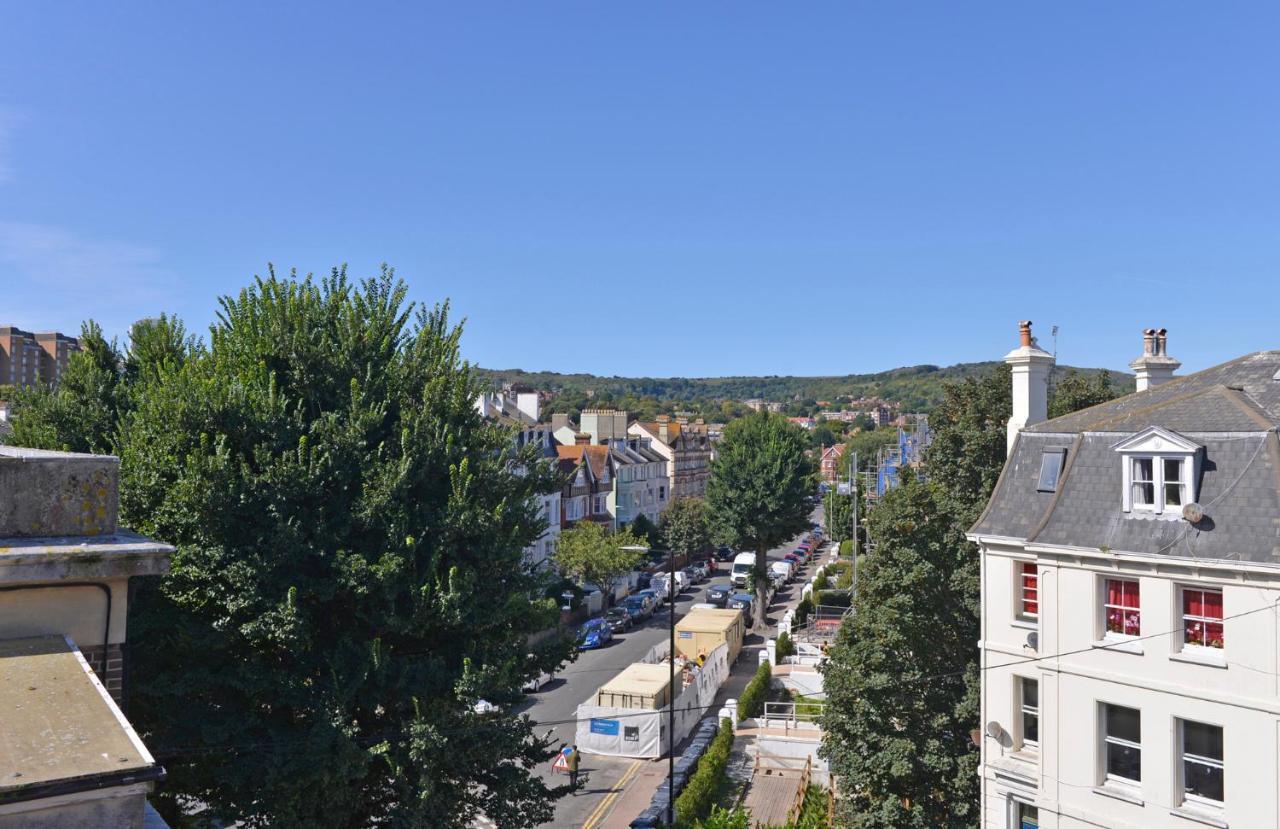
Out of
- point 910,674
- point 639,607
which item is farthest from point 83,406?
point 639,607

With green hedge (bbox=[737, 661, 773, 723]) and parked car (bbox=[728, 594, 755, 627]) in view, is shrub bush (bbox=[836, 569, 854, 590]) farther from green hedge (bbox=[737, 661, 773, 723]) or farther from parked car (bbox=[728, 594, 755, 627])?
green hedge (bbox=[737, 661, 773, 723])

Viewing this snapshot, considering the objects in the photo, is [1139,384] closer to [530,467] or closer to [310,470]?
[530,467]

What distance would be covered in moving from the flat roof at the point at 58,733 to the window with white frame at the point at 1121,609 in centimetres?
1695

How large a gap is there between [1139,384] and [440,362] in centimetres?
1936

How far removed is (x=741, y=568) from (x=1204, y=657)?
4692 cm

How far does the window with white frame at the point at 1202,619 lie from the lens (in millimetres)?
15602

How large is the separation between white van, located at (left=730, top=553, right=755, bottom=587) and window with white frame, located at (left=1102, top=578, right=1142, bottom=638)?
40850 millimetres

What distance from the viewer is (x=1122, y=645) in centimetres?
1655

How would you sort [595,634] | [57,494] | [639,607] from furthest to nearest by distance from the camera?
[639,607]
[595,634]
[57,494]

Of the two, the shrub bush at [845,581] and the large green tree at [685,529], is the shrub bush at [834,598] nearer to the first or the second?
the shrub bush at [845,581]

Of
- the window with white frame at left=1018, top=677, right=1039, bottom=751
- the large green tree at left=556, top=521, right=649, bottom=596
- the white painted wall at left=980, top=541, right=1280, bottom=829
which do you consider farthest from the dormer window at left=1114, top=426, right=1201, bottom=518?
the large green tree at left=556, top=521, right=649, bottom=596

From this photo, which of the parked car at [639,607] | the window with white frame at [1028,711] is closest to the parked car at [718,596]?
the parked car at [639,607]

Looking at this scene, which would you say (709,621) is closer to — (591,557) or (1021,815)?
(591,557)

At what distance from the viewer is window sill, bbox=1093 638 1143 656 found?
16.3 m
